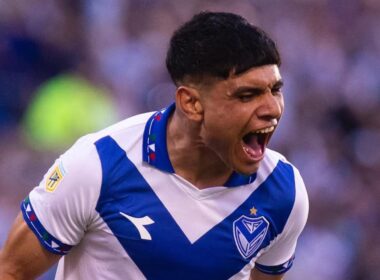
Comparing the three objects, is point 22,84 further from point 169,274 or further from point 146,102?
point 169,274

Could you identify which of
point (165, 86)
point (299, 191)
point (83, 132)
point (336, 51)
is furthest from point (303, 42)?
point (299, 191)

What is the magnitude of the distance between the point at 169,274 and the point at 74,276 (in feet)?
1.17

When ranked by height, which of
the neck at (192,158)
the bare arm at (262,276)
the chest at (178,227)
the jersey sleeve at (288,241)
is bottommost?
the bare arm at (262,276)

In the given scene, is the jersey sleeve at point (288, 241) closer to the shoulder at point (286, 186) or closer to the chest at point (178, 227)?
the shoulder at point (286, 186)

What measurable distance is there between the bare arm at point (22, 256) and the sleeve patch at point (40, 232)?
0.05 ft

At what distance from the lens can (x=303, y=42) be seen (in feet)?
27.7

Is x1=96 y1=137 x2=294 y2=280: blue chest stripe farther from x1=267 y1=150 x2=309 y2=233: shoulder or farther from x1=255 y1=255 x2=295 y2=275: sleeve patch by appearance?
x1=255 y1=255 x2=295 y2=275: sleeve patch

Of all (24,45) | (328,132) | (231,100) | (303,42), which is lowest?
(328,132)

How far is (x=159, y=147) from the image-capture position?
361cm

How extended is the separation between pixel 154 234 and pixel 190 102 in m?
0.47

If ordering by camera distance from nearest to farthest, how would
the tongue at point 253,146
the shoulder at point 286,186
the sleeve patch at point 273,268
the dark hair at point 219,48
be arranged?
the dark hair at point 219,48, the tongue at point 253,146, the shoulder at point 286,186, the sleeve patch at point 273,268

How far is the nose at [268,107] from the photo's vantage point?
3.41 metres

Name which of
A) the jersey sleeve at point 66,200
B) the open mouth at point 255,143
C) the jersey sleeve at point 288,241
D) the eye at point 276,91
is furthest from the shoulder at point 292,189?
the jersey sleeve at point 66,200

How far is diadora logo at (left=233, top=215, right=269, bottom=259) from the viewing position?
3.67m
